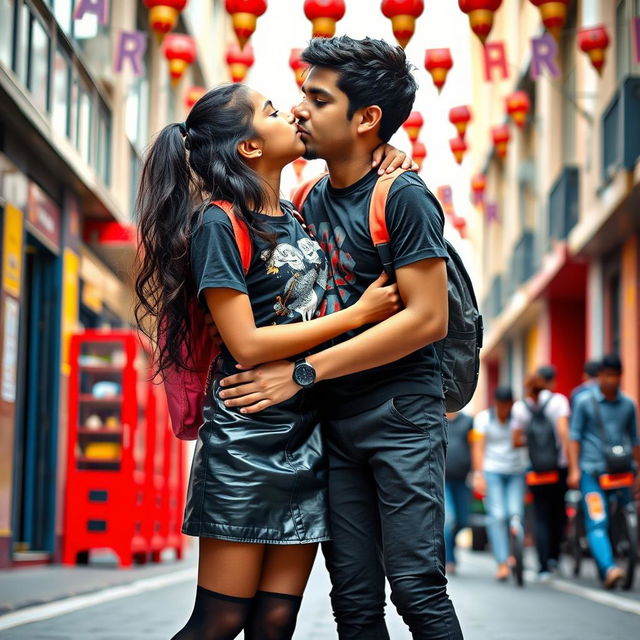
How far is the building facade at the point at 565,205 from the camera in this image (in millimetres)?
17484

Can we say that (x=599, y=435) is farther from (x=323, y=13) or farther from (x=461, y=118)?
(x=323, y=13)

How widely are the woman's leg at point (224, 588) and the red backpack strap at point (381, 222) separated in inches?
33.9

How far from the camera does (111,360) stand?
1391 centimetres

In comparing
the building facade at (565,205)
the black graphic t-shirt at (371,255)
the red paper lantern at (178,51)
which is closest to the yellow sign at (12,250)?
the red paper lantern at (178,51)

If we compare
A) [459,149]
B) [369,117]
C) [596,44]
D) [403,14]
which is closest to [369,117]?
[369,117]

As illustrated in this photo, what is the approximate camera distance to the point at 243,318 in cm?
347

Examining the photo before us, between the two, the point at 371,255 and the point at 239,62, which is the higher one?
the point at 239,62

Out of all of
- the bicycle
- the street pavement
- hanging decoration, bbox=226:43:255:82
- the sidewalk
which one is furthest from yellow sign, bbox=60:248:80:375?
the bicycle

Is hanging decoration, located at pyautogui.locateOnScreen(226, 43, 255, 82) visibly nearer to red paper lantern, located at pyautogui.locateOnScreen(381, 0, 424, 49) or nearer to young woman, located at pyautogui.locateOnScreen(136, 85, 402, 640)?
red paper lantern, located at pyautogui.locateOnScreen(381, 0, 424, 49)

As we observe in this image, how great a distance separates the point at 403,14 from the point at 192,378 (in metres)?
6.38

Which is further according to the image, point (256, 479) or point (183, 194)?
point (183, 194)

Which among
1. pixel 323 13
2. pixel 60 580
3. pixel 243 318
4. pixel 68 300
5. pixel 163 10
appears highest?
pixel 163 10

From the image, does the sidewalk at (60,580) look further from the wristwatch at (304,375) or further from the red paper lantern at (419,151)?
the red paper lantern at (419,151)

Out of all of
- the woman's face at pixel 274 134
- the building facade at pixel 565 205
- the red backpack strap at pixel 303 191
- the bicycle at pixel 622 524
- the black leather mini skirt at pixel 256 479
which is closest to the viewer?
the black leather mini skirt at pixel 256 479
